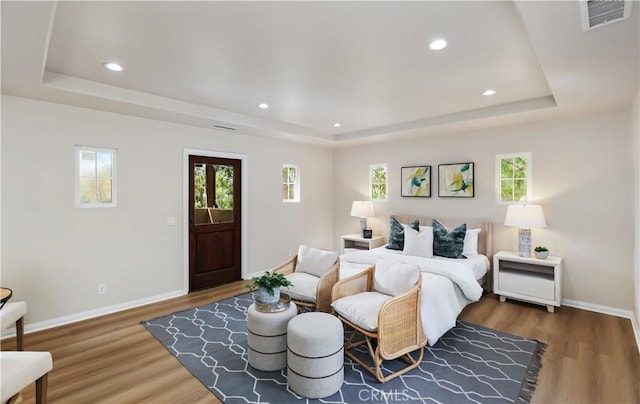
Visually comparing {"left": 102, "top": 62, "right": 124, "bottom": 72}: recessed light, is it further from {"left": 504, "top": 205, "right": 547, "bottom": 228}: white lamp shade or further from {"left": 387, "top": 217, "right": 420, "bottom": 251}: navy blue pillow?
{"left": 504, "top": 205, "right": 547, "bottom": 228}: white lamp shade

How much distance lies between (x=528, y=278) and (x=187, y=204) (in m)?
4.66

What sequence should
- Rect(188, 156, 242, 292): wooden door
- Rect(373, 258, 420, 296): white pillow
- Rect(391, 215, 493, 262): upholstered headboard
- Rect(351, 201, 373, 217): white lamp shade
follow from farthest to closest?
Rect(351, 201, 373, 217): white lamp shade, Rect(188, 156, 242, 292): wooden door, Rect(391, 215, 493, 262): upholstered headboard, Rect(373, 258, 420, 296): white pillow

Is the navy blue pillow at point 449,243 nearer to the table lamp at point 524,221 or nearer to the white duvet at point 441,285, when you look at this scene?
the white duvet at point 441,285

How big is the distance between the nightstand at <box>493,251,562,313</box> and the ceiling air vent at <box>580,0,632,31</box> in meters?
2.92

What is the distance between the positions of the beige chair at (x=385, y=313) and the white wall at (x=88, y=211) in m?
2.78

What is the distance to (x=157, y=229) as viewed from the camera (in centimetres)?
428

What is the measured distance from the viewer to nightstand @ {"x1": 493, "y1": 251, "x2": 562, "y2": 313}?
380cm

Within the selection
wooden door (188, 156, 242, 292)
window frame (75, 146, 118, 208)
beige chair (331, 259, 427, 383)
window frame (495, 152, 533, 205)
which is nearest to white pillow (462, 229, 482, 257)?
window frame (495, 152, 533, 205)

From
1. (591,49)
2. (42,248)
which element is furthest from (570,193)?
(42,248)

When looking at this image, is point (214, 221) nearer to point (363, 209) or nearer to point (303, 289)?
point (303, 289)

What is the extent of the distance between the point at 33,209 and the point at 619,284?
662 centimetres

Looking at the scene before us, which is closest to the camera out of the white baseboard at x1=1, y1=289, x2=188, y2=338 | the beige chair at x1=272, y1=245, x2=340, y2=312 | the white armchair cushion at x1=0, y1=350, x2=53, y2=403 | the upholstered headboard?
the white armchair cushion at x1=0, y1=350, x2=53, y2=403

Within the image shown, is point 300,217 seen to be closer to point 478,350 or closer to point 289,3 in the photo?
point 478,350

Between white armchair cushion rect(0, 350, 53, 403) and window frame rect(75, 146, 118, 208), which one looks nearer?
white armchair cushion rect(0, 350, 53, 403)
